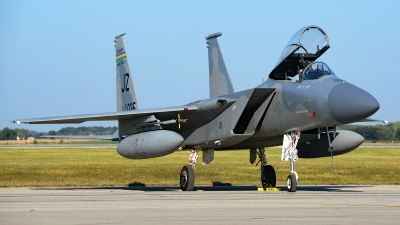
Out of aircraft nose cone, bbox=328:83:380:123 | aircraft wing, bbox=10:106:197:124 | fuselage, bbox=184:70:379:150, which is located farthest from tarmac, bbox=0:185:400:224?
aircraft wing, bbox=10:106:197:124

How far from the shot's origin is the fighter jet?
14055 mm

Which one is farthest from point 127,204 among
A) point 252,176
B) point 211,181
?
point 252,176

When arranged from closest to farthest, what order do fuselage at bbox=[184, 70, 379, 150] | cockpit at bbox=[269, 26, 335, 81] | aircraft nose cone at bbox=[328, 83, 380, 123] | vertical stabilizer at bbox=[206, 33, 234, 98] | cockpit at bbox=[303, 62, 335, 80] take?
aircraft nose cone at bbox=[328, 83, 380, 123]
fuselage at bbox=[184, 70, 379, 150]
cockpit at bbox=[303, 62, 335, 80]
cockpit at bbox=[269, 26, 335, 81]
vertical stabilizer at bbox=[206, 33, 234, 98]

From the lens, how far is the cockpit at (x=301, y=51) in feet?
50.3

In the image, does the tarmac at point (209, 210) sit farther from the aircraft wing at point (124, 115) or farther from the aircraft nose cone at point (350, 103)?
the aircraft wing at point (124, 115)

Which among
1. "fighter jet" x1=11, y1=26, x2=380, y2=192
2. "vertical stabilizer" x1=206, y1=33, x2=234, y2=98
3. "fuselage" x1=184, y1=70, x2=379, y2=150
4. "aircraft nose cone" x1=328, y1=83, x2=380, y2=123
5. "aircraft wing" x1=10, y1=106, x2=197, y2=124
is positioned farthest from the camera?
"vertical stabilizer" x1=206, y1=33, x2=234, y2=98

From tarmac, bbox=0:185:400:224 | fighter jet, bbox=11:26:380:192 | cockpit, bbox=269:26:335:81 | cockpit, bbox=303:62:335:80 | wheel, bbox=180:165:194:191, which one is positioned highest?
cockpit, bbox=269:26:335:81

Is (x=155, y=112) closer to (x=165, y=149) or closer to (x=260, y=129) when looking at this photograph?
(x=165, y=149)

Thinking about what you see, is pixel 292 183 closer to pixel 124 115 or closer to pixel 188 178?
pixel 188 178

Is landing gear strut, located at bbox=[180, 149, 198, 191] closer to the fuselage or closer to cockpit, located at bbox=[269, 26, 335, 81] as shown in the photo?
the fuselage

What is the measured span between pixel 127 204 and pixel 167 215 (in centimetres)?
223

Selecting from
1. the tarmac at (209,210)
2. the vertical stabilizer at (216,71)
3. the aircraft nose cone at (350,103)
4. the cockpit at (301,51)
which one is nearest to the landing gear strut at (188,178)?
the vertical stabilizer at (216,71)

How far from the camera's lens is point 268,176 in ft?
58.1

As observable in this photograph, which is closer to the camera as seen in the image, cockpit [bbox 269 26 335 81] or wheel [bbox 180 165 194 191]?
cockpit [bbox 269 26 335 81]
